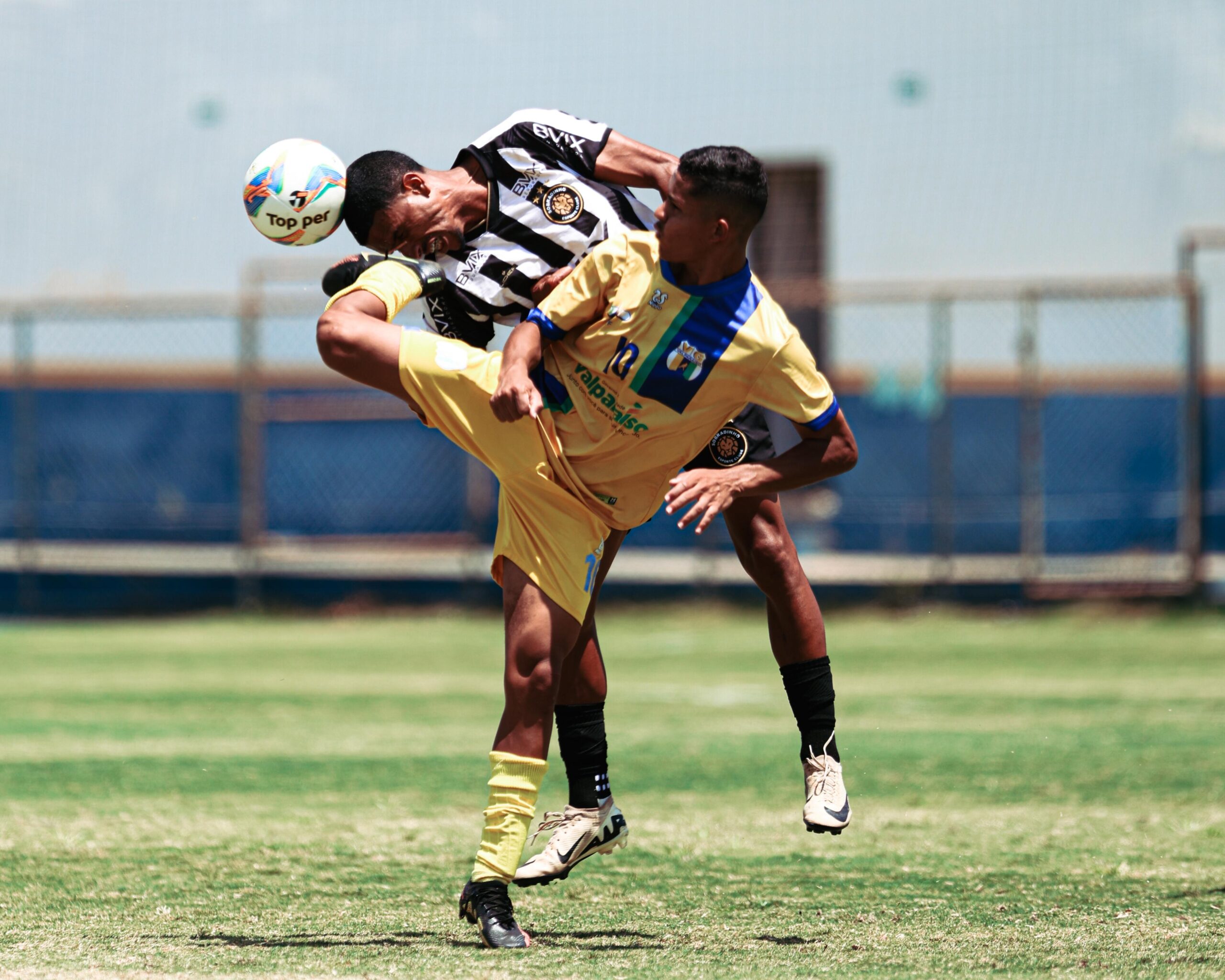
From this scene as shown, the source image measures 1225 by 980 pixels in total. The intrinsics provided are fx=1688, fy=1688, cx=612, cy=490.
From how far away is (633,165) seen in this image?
4977 millimetres

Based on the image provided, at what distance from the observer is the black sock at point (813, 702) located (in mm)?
5121

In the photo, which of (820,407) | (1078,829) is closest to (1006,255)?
(1078,829)

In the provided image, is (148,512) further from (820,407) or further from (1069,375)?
(820,407)

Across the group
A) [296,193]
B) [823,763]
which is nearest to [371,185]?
[296,193]

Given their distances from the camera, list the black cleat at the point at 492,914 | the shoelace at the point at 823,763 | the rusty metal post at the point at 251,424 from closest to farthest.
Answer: the black cleat at the point at 492,914, the shoelace at the point at 823,763, the rusty metal post at the point at 251,424

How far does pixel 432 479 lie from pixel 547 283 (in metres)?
11.5

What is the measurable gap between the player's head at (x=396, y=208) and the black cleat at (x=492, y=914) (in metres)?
1.82

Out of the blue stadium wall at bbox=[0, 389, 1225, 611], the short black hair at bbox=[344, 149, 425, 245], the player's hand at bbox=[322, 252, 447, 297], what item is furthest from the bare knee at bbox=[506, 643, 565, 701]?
the blue stadium wall at bbox=[0, 389, 1225, 611]

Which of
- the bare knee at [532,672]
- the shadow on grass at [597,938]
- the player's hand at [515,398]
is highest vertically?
the player's hand at [515,398]

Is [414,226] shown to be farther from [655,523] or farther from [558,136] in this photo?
[655,523]

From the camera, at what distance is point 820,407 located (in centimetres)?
442

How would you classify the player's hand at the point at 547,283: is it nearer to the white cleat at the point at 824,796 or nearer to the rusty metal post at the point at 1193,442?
the white cleat at the point at 824,796

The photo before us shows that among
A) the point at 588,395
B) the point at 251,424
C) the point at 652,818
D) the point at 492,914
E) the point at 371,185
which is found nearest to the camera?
the point at 492,914

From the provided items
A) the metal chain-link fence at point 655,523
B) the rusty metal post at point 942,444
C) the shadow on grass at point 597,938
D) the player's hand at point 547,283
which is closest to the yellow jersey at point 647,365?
the player's hand at point 547,283
